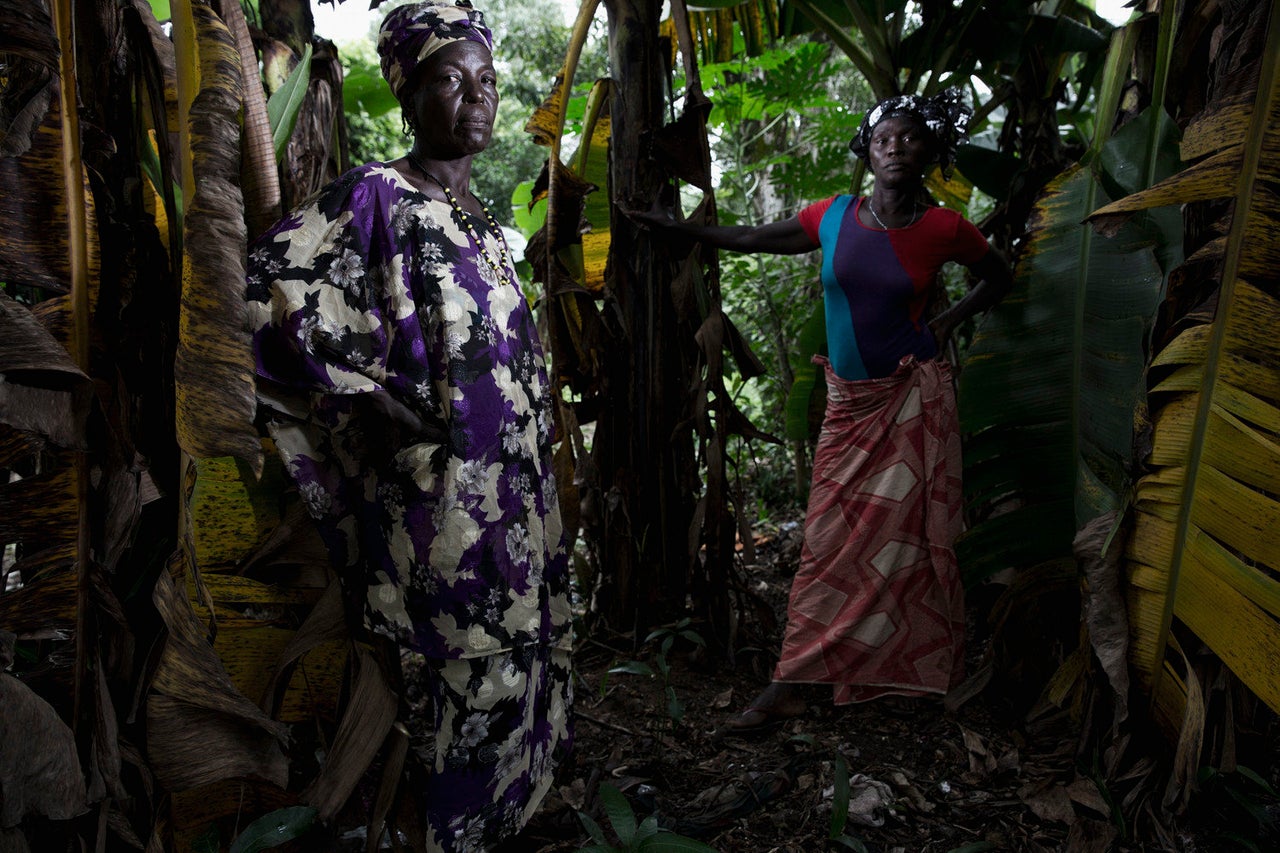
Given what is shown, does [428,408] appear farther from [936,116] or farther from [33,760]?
[936,116]

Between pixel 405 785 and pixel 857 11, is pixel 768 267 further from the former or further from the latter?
pixel 405 785

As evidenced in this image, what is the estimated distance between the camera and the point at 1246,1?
4.75 feet

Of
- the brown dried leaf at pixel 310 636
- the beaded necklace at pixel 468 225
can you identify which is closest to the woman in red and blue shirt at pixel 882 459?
the beaded necklace at pixel 468 225

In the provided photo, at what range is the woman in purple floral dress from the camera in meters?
1.40

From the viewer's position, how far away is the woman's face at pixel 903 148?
2.21m

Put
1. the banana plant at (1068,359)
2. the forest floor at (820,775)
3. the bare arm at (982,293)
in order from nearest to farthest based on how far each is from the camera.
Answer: the forest floor at (820,775) → the banana plant at (1068,359) → the bare arm at (982,293)

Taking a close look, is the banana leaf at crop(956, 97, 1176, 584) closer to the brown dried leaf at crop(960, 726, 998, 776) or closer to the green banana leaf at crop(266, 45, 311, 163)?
the brown dried leaf at crop(960, 726, 998, 776)

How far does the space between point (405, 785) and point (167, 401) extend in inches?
32.8

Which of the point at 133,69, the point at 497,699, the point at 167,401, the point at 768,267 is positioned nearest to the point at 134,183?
the point at 133,69

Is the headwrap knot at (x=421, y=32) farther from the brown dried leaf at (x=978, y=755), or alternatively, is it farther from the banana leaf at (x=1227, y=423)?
the brown dried leaf at (x=978, y=755)

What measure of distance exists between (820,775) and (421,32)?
1.91 meters

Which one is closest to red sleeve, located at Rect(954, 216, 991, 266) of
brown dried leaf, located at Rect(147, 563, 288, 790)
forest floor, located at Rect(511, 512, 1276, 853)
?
forest floor, located at Rect(511, 512, 1276, 853)

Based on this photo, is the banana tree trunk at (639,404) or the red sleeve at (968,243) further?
the banana tree trunk at (639,404)

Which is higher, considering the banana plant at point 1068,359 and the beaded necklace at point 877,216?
the beaded necklace at point 877,216
